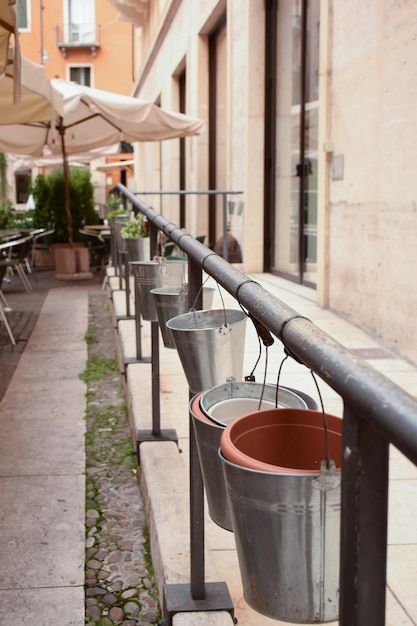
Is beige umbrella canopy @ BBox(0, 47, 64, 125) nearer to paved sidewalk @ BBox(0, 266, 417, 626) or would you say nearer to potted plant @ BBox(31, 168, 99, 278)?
paved sidewalk @ BBox(0, 266, 417, 626)

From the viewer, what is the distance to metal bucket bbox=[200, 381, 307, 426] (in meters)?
1.70

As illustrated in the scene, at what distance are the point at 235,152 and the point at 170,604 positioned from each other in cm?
916

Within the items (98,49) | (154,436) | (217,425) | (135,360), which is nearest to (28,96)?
(135,360)

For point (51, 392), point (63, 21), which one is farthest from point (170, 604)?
point (63, 21)

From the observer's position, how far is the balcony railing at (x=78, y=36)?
39.1m

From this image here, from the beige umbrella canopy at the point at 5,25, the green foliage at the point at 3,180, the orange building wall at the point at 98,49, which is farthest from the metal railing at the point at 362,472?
the orange building wall at the point at 98,49

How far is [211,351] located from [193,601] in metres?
0.82

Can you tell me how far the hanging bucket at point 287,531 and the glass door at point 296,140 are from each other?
7192 millimetres

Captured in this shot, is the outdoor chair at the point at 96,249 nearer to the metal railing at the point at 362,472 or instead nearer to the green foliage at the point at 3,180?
the metal railing at the point at 362,472

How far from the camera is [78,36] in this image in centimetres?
3953

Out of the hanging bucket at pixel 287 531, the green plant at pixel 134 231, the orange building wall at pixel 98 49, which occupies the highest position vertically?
the orange building wall at pixel 98 49

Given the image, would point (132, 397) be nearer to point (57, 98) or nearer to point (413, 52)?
point (413, 52)

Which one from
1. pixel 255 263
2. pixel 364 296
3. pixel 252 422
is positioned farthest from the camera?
pixel 255 263

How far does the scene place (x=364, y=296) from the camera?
6.18 metres
